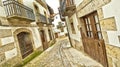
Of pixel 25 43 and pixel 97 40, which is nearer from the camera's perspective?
pixel 97 40

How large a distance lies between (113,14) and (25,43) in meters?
7.78

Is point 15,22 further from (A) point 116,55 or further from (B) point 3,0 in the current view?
(A) point 116,55

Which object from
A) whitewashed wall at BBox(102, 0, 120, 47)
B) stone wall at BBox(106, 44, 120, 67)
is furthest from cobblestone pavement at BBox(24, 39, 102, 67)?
whitewashed wall at BBox(102, 0, 120, 47)

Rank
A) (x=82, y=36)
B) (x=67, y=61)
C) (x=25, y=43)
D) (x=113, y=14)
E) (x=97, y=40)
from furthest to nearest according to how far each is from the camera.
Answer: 1. (x=25, y=43)
2. (x=82, y=36)
3. (x=67, y=61)
4. (x=97, y=40)
5. (x=113, y=14)

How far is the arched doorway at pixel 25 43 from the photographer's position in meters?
9.70

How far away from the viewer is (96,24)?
5781 millimetres

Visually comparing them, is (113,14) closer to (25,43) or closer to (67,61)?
(67,61)

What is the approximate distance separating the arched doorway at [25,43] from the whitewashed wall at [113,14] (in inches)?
255

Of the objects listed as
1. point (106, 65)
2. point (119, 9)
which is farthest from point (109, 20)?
point (106, 65)

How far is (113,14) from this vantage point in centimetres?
373

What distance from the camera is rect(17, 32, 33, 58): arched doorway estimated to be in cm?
970

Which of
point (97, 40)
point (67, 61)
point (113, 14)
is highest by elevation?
point (113, 14)

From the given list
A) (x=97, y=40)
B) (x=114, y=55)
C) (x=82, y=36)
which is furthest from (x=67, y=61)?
(x=114, y=55)

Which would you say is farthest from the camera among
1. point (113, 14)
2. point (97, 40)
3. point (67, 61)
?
point (67, 61)
